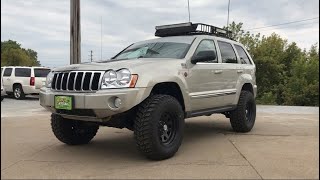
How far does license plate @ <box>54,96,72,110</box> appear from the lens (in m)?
5.41

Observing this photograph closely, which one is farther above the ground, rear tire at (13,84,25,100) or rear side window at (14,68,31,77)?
rear side window at (14,68,31,77)

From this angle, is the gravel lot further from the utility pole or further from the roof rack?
the utility pole

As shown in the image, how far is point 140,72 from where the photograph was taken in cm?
538

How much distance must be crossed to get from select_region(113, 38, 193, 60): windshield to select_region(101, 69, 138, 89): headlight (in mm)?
1266

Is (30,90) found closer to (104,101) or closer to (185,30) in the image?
(185,30)

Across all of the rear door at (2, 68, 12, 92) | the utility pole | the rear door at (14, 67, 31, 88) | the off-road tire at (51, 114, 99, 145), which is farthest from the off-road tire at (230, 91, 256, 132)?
the rear door at (2, 68, 12, 92)

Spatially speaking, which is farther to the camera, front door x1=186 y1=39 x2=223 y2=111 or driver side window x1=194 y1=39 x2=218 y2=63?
driver side window x1=194 y1=39 x2=218 y2=63

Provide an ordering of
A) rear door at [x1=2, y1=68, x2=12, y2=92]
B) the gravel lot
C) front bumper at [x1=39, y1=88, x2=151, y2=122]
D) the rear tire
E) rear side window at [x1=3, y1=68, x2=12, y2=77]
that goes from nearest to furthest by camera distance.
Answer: the gravel lot
front bumper at [x1=39, y1=88, x2=151, y2=122]
the rear tire
rear door at [x1=2, y1=68, x2=12, y2=92]
rear side window at [x1=3, y1=68, x2=12, y2=77]

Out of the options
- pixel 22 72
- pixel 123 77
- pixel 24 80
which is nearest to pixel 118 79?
pixel 123 77

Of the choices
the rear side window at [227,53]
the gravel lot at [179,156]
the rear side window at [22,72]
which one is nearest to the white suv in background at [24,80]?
the rear side window at [22,72]

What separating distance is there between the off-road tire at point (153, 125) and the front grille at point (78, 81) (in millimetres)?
658

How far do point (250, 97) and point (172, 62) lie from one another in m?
2.78

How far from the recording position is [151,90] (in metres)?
5.50

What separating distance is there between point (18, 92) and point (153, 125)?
1646cm
